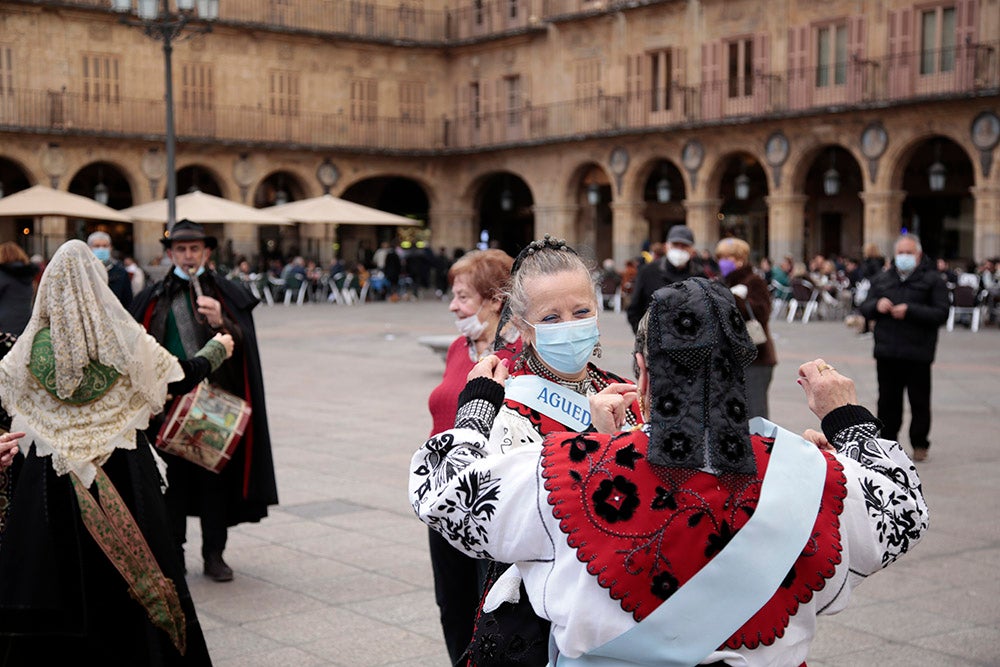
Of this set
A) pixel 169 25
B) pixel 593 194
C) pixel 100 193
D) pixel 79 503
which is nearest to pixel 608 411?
pixel 79 503

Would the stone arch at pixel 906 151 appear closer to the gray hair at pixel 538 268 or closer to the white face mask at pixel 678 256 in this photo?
the white face mask at pixel 678 256

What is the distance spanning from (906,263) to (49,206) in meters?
22.1

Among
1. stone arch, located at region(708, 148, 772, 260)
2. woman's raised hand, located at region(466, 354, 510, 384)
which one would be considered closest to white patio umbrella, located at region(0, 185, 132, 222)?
stone arch, located at region(708, 148, 772, 260)

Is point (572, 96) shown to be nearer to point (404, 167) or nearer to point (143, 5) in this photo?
point (404, 167)

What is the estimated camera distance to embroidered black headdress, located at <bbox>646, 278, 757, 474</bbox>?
2277 millimetres

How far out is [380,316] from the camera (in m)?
27.1

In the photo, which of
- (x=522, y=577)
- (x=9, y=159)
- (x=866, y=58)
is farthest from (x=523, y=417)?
(x=9, y=159)

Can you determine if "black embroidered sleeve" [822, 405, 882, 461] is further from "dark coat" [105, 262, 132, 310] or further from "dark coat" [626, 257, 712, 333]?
"dark coat" [105, 262, 132, 310]

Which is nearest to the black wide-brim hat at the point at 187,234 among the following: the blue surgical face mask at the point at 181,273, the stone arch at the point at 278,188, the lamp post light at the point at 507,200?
the blue surgical face mask at the point at 181,273

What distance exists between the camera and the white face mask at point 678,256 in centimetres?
939

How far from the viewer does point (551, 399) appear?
10.1 feet

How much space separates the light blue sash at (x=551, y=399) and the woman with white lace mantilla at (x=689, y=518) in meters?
0.57

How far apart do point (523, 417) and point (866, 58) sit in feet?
91.2

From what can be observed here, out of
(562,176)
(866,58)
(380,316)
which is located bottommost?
(380,316)
